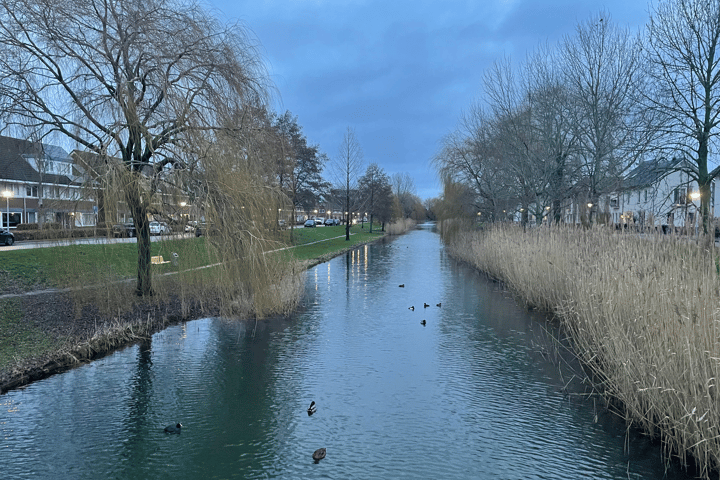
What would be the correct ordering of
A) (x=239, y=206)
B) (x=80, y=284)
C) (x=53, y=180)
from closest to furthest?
(x=239, y=206) → (x=53, y=180) → (x=80, y=284)

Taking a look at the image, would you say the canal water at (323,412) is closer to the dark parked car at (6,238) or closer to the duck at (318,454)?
the duck at (318,454)

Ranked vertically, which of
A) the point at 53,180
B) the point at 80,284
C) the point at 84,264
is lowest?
the point at 80,284

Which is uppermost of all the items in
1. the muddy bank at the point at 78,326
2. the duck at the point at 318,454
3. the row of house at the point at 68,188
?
the row of house at the point at 68,188

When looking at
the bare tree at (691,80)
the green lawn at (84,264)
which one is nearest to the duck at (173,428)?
the green lawn at (84,264)

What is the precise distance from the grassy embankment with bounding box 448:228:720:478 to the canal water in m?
0.43

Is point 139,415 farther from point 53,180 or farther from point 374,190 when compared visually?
point 374,190

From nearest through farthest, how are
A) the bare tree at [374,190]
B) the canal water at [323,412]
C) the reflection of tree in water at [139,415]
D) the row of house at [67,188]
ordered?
the canal water at [323,412] < the reflection of tree in water at [139,415] < the row of house at [67,188] < the bare tree at [374,190]

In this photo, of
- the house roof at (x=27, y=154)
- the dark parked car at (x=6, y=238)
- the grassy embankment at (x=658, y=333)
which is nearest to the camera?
the grassy embankment at (x=658, y=333)

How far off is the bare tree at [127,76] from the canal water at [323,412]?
388 centimetres

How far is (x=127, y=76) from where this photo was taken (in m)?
10.6

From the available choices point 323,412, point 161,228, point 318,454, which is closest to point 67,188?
point 161,228

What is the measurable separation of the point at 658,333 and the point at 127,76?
1072cm

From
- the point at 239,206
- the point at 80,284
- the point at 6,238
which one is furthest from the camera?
the point at 6,238

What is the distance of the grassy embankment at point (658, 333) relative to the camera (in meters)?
4.88
